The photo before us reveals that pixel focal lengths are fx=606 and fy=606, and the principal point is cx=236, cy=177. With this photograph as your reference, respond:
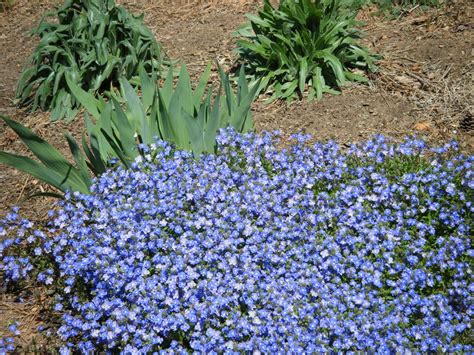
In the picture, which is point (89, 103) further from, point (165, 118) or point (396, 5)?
point (396, 5)

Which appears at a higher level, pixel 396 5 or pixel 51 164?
pixel 396 5

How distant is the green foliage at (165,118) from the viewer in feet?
14.4

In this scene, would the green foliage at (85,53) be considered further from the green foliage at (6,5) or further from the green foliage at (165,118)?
the green foliage at (6,5)

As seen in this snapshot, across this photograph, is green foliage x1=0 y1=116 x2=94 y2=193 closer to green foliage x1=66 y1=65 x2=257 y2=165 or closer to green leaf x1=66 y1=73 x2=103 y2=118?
green foliage x1=66 y1=65 x2=257 y2=165

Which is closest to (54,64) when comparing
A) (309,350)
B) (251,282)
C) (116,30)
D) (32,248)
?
(116,30)

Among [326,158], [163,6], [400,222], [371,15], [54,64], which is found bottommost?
[400,222]

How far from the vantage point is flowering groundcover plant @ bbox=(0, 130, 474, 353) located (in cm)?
330

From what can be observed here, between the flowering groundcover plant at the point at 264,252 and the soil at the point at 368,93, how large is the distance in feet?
1.37

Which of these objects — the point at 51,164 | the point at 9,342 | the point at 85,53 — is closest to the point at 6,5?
the point at 85,53

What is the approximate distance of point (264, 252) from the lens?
142 inches

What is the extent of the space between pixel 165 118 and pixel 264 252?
1394 mm

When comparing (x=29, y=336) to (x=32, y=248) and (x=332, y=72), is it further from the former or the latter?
(x=332, y=72)

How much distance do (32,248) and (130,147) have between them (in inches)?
38.8

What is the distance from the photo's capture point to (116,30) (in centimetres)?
582
